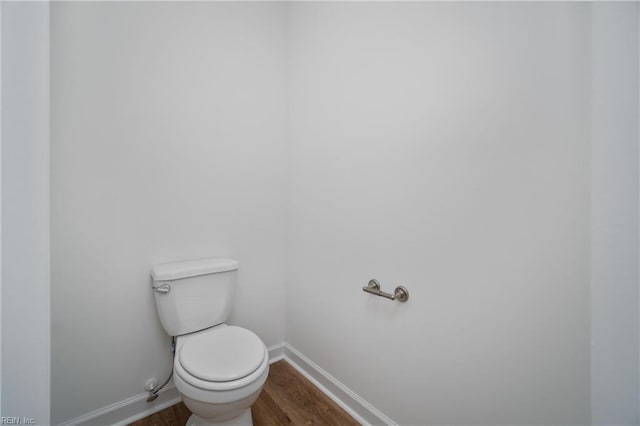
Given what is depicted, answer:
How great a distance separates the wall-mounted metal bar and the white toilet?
0.55m

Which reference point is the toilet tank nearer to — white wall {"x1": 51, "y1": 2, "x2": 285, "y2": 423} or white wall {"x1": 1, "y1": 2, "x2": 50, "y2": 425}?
white wall {"x1": 51, "y1": 2, "x2": 285, "y2": 423}

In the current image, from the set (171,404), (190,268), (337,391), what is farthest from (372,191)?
(171,404)

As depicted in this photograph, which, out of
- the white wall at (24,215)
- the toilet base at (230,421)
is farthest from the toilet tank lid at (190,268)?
the toilet base at (230,421)

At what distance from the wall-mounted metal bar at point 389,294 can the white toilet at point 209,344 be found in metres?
0.55

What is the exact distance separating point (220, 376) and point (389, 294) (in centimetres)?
77

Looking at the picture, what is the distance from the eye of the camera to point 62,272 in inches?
44.4

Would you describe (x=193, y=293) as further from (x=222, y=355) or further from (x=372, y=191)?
(x=372, y=191)

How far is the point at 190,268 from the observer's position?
4.31 feet

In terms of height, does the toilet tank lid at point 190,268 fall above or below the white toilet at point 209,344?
above

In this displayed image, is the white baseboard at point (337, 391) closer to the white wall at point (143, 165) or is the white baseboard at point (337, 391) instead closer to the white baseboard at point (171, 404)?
the white baseboard at point (171, 404)

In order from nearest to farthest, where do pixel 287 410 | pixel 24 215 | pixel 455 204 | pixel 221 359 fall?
pixel 24 215 < pixel 455 204 < pixel 221 359 < pixel 287 410

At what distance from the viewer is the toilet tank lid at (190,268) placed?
4.14ft

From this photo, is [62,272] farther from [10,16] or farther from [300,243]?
[300,243]

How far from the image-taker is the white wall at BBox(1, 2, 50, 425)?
0.57m
